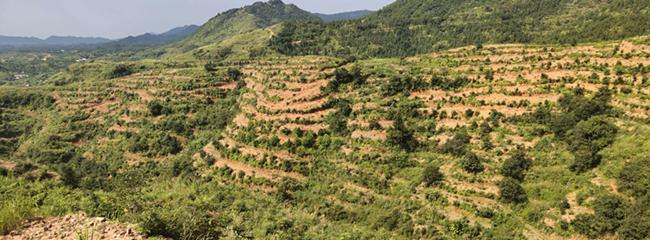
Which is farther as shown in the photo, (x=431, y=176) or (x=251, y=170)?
(x=251, y=170)

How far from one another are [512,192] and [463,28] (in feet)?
374

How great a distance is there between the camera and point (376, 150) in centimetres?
4450

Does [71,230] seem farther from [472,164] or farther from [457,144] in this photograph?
[457,144]

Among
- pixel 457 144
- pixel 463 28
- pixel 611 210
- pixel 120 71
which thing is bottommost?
pixel 611 210

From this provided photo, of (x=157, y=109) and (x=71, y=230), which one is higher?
(x=71, y=230)

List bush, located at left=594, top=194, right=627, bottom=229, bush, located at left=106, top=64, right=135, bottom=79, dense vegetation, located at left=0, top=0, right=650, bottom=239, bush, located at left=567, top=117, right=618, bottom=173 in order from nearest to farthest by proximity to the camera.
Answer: bush, located at left=594, top=194, right=627, bottom=229 < dense vegetation, located at left=0, top=0, right=650, bottom=239 < bush, located at left=567, top=117, right=618, bottom=173 < bush, located at left=106, top=64, right=135, bottom=79

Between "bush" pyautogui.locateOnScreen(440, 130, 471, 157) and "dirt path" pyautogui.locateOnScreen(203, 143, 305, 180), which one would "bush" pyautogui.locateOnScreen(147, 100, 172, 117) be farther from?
"bush" pyautogui.locateOnScreen(440, 130, 471, 157)

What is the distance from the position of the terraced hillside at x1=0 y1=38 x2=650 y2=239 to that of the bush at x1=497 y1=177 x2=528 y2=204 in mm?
111

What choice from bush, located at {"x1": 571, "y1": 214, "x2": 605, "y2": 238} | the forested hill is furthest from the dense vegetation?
the forested hill

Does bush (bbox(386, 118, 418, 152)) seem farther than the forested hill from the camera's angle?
No

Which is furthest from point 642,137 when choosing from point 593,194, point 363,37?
point 363,37

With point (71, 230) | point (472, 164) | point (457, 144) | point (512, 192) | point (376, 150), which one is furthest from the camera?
point (376, 150)

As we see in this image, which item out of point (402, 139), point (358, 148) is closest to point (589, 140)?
point (402, 139)

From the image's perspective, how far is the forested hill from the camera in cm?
10562
